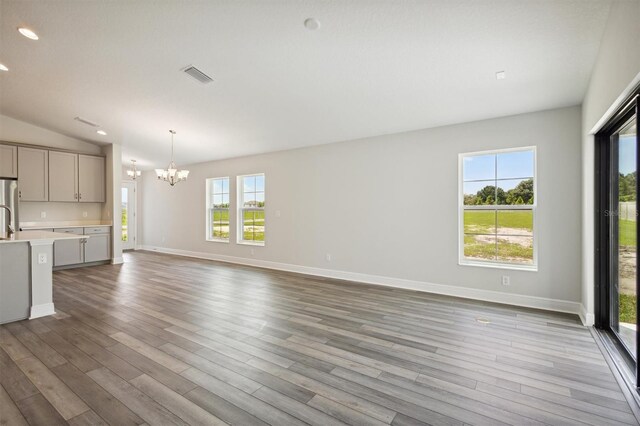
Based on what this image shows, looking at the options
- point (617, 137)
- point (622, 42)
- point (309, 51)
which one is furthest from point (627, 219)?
point (309, 51)

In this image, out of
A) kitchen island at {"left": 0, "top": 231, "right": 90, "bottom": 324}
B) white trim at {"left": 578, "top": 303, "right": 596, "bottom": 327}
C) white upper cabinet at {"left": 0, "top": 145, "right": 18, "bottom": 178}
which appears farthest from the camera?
white upper cabinet at {"left": 0, "top": 145, "right": 18, "bottom": 178}

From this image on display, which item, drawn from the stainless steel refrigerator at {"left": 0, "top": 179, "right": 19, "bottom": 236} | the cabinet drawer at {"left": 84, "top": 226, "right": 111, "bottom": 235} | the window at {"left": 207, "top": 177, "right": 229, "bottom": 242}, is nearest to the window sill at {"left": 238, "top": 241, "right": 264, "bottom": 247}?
the window at {"left": 207, "top": 177, "right": 229, "bottom": 242}

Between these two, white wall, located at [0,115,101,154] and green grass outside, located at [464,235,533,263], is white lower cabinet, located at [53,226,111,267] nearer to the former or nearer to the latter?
white wall, located at [0,115,101,154]

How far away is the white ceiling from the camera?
2416mm

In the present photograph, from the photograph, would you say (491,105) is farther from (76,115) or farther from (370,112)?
(76,115)

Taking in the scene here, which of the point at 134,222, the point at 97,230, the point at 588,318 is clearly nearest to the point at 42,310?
the point at 97,230

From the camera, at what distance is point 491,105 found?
3.69 m

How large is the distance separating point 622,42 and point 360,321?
3176 millimetres

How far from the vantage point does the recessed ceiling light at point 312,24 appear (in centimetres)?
252

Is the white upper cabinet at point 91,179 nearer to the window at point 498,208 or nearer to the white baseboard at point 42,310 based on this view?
the white baseboard at point 42,310

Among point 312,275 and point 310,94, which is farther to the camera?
point 312,275

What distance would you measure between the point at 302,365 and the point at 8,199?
650cm

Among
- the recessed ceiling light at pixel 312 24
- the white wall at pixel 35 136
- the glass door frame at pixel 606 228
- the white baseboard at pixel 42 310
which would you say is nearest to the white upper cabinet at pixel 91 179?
the white wall at pixel 35 136

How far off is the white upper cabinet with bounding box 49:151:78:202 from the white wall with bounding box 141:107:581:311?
3431 mm
